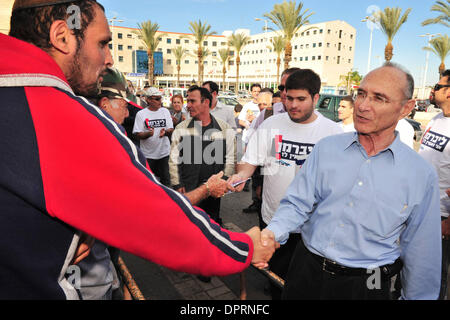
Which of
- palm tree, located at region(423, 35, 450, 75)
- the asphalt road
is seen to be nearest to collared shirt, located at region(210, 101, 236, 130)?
the asphalt road

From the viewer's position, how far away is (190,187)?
14.9ft

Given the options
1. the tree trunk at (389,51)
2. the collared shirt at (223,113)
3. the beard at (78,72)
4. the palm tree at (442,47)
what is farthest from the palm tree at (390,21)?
the beard at (78,72)

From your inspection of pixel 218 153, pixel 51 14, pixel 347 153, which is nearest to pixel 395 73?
pixel 347 153

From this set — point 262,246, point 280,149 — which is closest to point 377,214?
point 262,246

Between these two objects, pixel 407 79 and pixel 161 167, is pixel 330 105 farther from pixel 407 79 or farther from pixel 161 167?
pixel 407 79

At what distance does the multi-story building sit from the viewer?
78.6 meters

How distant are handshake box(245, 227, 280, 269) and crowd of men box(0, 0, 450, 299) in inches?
0.6

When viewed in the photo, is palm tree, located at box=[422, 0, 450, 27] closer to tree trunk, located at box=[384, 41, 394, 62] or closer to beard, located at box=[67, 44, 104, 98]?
tree trunk, located at box=[384, 41, 394, 62]

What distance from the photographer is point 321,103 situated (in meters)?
14.2

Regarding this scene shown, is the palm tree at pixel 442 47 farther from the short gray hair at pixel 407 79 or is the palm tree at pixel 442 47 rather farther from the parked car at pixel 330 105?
the short gray hair at pixel 407 79

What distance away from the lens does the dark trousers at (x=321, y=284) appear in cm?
190

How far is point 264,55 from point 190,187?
84.1m

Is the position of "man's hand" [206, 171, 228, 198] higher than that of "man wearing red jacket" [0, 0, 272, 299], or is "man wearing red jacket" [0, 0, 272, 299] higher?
"man wearing red jacket" [0, 0, 272, 299]
